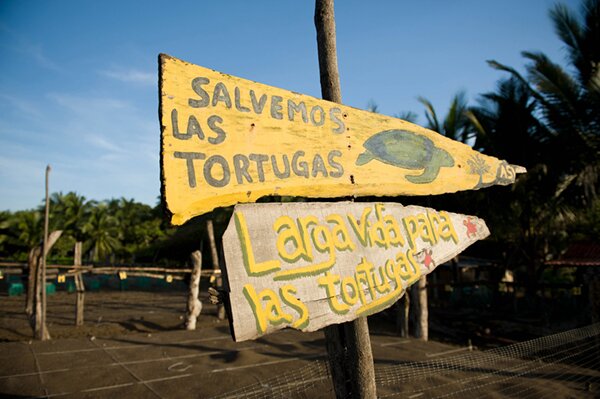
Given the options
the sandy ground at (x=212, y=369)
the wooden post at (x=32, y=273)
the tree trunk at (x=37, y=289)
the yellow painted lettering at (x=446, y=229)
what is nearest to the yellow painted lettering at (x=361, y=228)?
the yellow painted lettering at (x=446, y=229)

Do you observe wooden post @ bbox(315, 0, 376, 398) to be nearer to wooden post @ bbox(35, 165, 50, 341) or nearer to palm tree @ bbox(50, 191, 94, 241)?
wooden post @ bbox(35, 165, 50, 341)

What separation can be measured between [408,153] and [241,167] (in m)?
1.34

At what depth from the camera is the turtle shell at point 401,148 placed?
2580 millimetres

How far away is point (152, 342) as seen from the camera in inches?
405

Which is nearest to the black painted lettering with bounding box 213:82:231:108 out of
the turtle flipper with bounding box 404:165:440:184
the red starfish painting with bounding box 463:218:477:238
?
the turtle flipper with bounding box 404:165:440:184

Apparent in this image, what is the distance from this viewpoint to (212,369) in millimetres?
7770

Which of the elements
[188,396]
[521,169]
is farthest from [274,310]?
[188,396]

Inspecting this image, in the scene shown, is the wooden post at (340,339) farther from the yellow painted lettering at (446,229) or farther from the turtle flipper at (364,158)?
the yellow painted lettering at (446,229)

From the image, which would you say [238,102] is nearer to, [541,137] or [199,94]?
[199,94]

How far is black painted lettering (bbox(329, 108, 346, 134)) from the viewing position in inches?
A: 95.3

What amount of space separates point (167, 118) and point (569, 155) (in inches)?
534

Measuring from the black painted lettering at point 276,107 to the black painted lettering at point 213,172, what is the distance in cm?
44

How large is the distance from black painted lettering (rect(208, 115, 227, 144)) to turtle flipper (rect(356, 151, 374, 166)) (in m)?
0.93

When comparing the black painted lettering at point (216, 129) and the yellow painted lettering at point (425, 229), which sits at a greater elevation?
the black painted lettering at point (216, 129)
